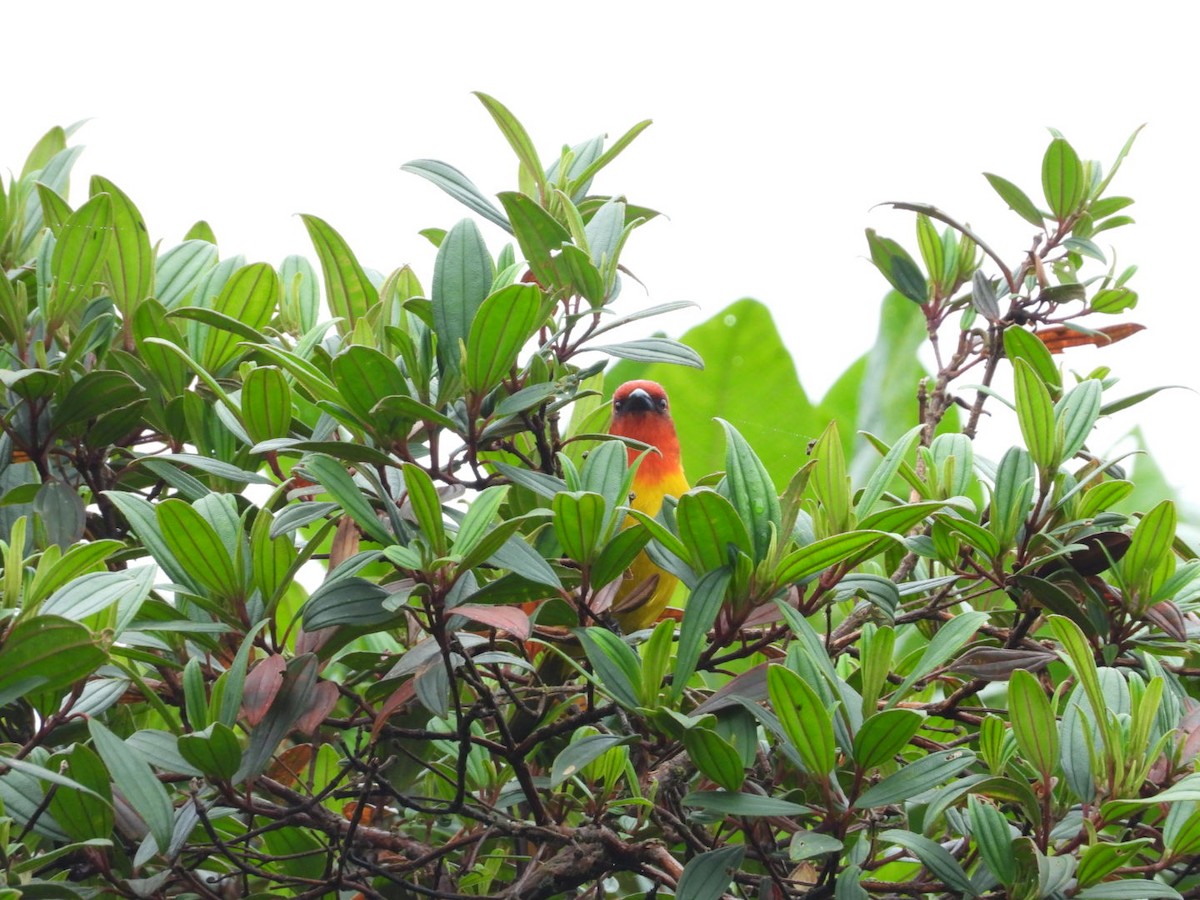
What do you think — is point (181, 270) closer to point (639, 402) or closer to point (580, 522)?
point (580, 522)

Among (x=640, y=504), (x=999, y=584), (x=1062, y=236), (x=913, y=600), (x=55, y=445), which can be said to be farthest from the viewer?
(x=640, y=504)

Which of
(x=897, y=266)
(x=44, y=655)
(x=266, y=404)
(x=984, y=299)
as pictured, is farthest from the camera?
(x=897, y=266)

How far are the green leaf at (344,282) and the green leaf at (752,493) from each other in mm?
445

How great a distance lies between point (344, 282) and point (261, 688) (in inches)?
17.8

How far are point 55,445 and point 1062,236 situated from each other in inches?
37.2

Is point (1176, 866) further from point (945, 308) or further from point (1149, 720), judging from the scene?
point (945, 308)

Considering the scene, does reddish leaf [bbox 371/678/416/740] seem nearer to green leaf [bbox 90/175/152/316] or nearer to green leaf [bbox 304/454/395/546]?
green leaf [bbox 304/454/395/546]

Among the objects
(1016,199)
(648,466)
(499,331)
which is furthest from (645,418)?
(499,331)

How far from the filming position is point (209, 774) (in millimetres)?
722

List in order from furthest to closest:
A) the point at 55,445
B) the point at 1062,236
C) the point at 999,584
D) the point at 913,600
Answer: the point at 1062,236 < the point at 913,600 < the point at 55,445 < the point at 999,584

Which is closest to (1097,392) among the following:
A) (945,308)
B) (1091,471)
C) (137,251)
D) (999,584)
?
(1091,471)

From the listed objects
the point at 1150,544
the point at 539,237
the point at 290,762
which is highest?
the point at 539,237

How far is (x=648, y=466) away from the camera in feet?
4.65

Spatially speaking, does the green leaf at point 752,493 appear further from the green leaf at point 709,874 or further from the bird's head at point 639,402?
the bird's head at point 639,402
